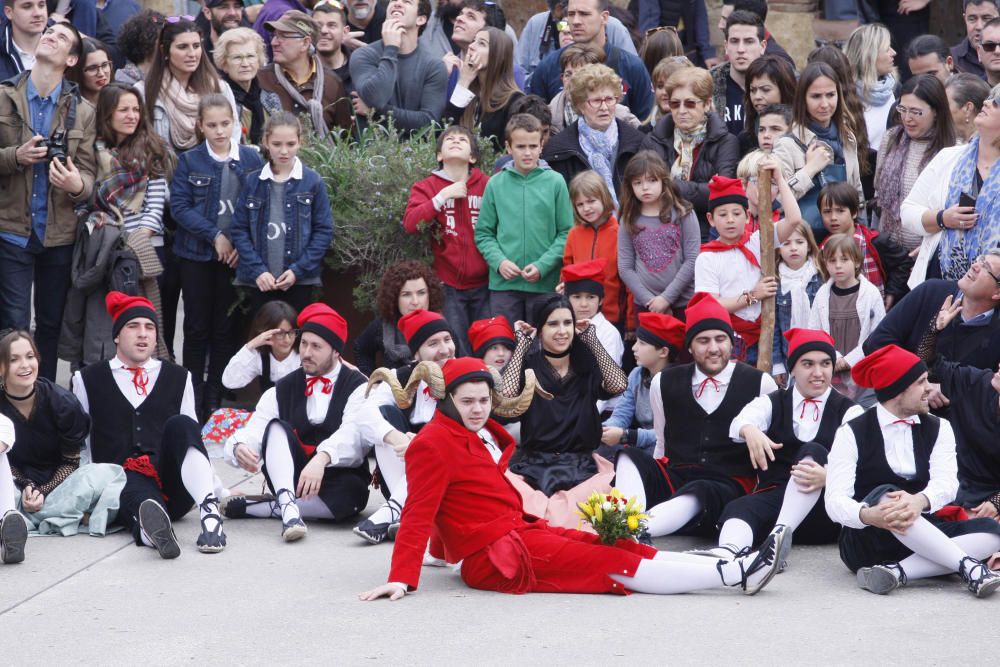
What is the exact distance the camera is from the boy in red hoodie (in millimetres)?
8289

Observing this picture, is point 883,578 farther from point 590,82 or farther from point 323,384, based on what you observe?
point 590,82

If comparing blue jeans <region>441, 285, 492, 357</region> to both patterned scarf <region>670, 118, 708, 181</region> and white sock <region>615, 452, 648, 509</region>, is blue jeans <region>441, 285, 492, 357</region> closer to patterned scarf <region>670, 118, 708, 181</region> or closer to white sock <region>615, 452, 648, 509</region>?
patterned scarf <region>670, 118, 708, 181</region>

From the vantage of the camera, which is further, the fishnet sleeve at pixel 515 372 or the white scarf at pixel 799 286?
the white scarf at pixel 799 286

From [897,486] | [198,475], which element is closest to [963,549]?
[897,486]

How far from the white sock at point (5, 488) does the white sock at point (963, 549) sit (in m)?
3.74

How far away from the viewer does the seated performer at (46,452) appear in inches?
253

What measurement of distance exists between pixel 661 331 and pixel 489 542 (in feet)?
6.57

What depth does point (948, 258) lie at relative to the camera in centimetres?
691

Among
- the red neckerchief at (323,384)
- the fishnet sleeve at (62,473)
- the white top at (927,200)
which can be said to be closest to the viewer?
the fishnet sleeve at (62,473)

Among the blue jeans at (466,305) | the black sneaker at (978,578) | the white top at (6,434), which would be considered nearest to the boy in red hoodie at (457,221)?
the blue jeans at (466,305)

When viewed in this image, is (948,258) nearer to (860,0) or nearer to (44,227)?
(44,227)

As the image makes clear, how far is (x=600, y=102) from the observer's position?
27.2ft

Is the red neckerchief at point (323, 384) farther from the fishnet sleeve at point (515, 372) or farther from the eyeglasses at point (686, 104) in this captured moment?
the eyeglasses at point (686, 104)

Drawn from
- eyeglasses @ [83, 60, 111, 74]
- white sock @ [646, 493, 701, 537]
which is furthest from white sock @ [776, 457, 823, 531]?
eyeglasses @ [83, 60, 111, 74]
